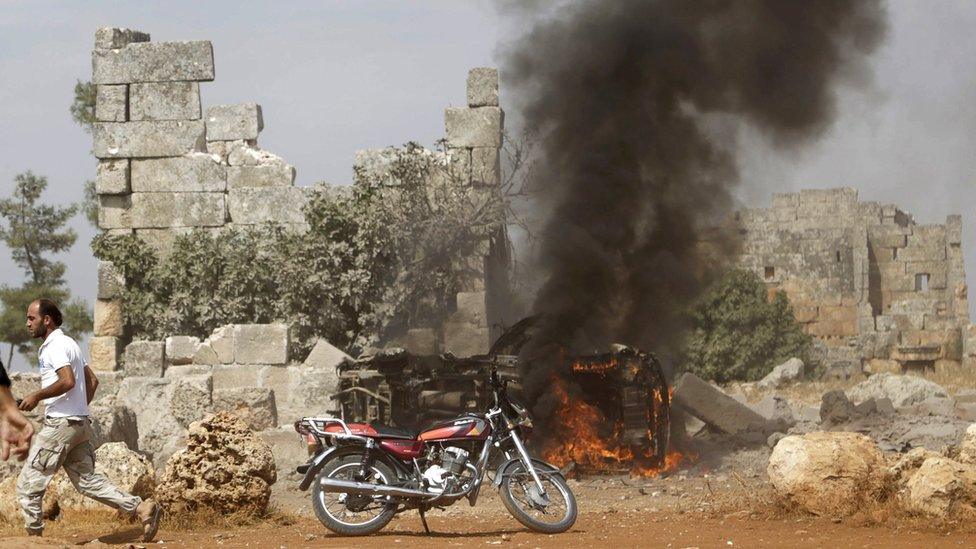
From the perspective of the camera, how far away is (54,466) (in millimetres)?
9109

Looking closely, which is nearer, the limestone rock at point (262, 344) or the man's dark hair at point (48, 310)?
the man's dark hair at point (48, 310)

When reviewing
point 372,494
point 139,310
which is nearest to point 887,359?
point 139,310

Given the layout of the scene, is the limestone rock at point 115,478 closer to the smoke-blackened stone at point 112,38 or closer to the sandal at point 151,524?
the sandal at point 151,524

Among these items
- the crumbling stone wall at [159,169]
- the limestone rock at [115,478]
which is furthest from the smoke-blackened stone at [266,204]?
the limestone rock at [115,478]

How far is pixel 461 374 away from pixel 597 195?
3.41 m

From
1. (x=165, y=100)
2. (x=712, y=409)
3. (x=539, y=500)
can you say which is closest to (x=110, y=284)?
(x=165, y=100)

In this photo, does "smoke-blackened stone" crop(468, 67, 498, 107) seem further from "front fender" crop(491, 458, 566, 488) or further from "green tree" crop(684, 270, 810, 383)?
"green tree" crop(684, 270, 810, 383)

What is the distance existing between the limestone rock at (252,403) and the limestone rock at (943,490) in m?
7.77

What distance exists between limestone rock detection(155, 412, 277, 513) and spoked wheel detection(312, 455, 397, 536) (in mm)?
984

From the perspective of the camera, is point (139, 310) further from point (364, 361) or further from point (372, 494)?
point (372, 494)

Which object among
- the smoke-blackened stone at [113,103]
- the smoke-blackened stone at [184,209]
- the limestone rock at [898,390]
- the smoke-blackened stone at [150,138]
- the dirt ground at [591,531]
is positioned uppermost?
the smoke-blackened stone at [113,103]

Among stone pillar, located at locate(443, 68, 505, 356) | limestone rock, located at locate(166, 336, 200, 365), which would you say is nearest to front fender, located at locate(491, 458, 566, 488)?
stone pillar, located at locate(443, 68, 505, 356)

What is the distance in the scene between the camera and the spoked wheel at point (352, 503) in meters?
10.1

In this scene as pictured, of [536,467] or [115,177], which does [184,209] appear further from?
[536,467]
